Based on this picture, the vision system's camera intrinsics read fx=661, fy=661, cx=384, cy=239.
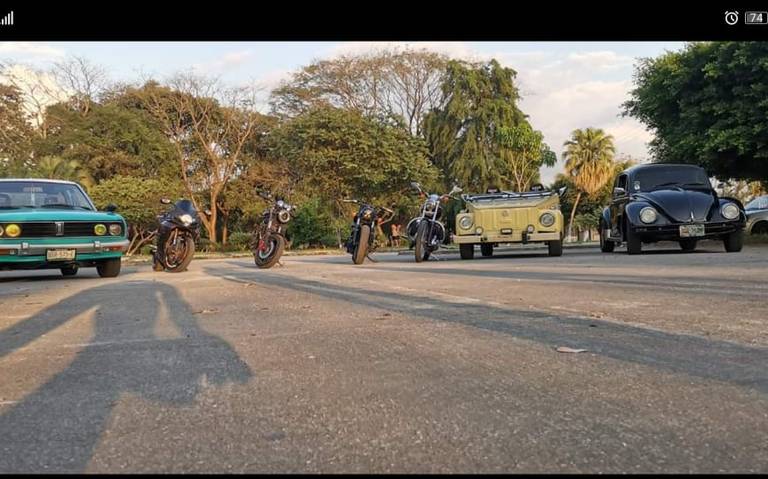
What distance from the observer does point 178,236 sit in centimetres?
1141

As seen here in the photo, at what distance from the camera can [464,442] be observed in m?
2.02

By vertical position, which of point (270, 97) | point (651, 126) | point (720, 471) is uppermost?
point (270, 97)

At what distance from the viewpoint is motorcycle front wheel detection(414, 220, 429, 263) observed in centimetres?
1251

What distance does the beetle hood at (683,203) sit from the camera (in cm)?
1133

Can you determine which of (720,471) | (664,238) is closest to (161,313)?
(720,471)

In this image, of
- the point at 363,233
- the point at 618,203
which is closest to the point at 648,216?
the point at 618,203

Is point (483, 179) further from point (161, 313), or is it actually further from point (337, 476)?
point (337, 476)

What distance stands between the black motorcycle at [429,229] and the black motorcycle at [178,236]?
406cm

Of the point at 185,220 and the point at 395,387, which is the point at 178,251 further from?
the point at 395,387

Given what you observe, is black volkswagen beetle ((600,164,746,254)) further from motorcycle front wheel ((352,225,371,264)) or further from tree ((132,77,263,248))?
tree ((132,77,263,248))

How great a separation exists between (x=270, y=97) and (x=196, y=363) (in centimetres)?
3785

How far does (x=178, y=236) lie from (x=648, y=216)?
8167 millimetres
